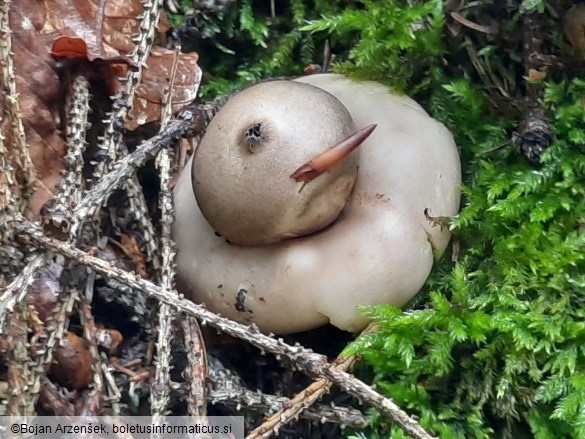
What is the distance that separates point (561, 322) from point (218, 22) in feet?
3.51

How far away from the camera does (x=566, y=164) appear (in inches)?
57.2

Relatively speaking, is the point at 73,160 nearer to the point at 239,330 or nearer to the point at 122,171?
the point at 122,171

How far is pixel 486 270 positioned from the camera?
1.44 m

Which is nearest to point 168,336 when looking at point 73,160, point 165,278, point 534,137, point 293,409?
point 165,278

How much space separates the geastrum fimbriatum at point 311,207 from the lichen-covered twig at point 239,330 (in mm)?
140

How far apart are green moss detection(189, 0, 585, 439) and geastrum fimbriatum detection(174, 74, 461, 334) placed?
2.9 inches

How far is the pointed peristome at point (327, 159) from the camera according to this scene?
1.33 m

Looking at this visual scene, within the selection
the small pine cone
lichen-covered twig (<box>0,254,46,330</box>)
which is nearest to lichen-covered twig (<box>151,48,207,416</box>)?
lichen-covered twig (<box>0,254,46,330</box>)

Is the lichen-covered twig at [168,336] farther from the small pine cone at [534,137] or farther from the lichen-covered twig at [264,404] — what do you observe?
the small pine cone at [534,137]

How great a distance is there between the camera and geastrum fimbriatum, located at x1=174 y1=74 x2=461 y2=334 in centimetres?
135

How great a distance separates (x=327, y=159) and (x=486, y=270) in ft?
1.31

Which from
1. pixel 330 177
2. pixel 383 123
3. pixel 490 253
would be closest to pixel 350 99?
pixel 383 123

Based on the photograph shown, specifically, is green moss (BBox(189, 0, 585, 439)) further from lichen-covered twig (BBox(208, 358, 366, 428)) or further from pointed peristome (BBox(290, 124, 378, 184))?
pointed peristome (BBox(290, 124, 378, 184))

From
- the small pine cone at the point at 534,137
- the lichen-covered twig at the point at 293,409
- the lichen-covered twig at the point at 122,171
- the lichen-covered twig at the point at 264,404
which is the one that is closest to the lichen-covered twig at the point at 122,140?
the lichen-covered twig at the point at 122,171
